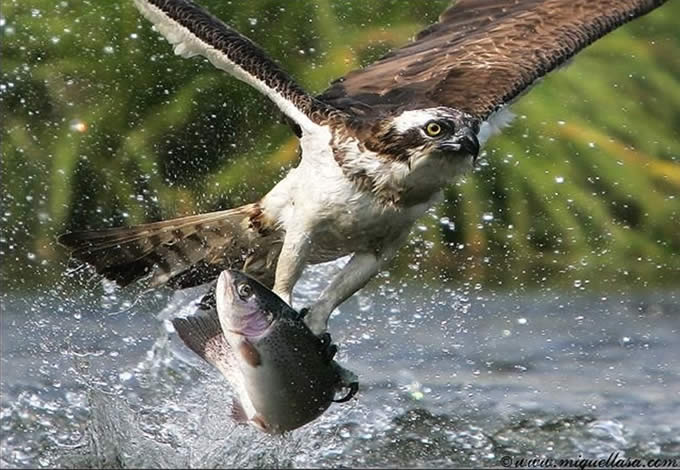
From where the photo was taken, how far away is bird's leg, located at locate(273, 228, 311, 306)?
5.70 metres

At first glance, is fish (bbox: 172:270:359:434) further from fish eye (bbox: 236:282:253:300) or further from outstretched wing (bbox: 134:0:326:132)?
outstretched wing (bbox: 134:0:326:132)

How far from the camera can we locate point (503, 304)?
309 inches

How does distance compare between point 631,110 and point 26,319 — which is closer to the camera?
point 26,319

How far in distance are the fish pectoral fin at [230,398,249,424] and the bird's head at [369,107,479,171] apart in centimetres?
88

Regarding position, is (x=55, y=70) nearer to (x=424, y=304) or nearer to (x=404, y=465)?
(x=424, y=304)

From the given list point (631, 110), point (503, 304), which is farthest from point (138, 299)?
point (631, 110)

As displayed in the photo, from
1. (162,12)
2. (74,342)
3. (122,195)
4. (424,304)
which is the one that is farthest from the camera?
(122,195)

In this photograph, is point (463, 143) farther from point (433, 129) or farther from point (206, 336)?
point (206, 336)

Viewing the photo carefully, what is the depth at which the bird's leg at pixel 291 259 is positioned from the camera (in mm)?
5699

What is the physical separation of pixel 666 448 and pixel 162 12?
7.35ft

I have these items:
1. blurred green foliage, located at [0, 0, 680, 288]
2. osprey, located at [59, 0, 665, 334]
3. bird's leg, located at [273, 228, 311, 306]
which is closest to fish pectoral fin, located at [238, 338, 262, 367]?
osprey, located at [59, 0, 665, 334]

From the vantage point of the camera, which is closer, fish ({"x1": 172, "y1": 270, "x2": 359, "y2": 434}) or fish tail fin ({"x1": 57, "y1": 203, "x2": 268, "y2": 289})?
fish ({"x1": 172, "y1": 270, "x2": 359, "y2": 434})

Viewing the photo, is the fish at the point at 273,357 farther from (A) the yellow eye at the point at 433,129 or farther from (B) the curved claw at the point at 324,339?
(A) the yellow eye at the point at 433,129

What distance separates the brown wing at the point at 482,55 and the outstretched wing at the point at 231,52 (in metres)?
0.19
